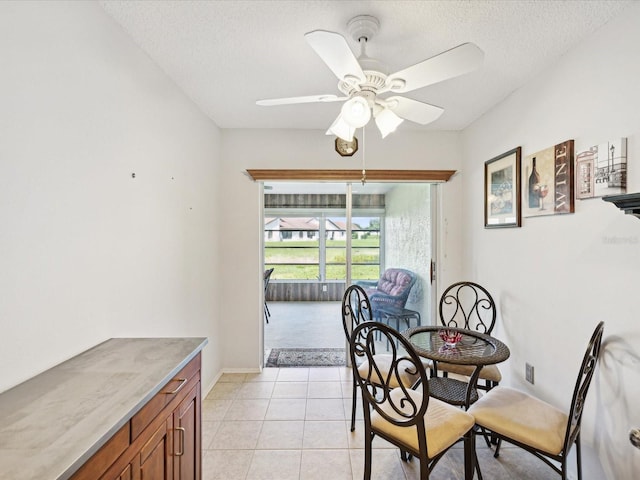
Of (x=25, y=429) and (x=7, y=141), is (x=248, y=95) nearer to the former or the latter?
(x=7, y=141)

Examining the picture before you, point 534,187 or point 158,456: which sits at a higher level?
point 534,187

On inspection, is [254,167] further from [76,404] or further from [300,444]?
[76,404]

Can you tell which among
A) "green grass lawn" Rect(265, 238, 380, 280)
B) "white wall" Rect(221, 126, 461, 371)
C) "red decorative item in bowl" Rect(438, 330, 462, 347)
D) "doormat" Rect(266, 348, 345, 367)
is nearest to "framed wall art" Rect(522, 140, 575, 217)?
"red decorative item in bowl" Rect(438, 330, 462, 347)

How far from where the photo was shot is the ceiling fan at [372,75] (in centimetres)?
128

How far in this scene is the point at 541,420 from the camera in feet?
5.57

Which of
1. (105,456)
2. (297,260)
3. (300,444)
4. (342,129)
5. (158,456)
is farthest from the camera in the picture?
(297,260)

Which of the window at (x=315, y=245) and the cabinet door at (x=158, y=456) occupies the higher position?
the window at (x=315, y=245)

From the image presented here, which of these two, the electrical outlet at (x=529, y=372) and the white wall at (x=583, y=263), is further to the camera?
the electrical outlet at (x=529, y=372)

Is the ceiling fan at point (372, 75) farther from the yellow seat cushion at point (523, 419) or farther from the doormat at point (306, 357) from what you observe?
the doormat at point (306, 357)

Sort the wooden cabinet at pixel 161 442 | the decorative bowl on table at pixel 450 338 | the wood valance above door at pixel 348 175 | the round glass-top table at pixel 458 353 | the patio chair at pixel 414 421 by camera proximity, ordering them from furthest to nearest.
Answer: the wood valance above door at pixel 348 175 < the decorative bowl on table at pixel 450 338 < the round glass-top table at pixel 458 353 < the patio chair at pixel 414 421 < the wooden cabinet at pixel 161 442

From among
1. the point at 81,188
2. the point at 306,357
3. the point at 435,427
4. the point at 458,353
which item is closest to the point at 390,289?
the point at 306,357

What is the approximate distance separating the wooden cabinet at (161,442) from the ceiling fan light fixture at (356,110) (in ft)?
4.54

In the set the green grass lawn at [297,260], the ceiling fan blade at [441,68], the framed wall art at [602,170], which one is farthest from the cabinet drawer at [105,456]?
the green grass lawn at [297,260]

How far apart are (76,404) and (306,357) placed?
302 centimetres
